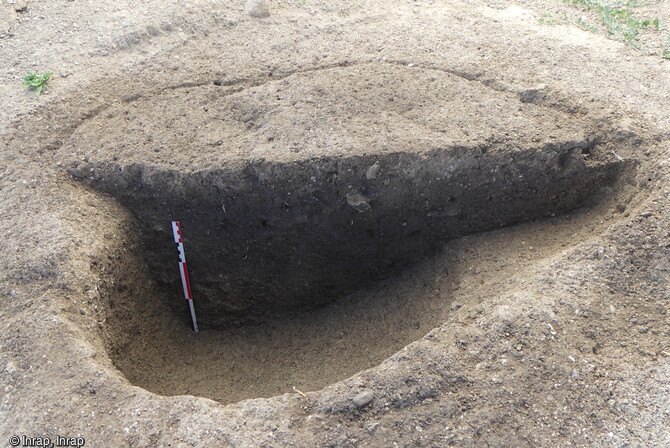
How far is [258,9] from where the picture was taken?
511 cm

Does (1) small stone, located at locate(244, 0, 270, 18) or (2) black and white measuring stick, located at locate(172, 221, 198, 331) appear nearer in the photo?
(2) black and white measuring stick, located at locate(172, 221, 198, 331)

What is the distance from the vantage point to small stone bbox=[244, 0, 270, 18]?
5.11m

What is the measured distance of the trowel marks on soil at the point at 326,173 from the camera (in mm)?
3627

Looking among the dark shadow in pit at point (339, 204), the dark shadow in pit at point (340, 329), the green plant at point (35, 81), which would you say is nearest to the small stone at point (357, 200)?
the dark shadow in pit at point (339, 204)

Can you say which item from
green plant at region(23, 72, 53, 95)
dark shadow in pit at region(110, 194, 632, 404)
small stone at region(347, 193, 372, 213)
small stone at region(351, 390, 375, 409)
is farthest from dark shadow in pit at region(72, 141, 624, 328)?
small stone at region(351, 390, 375, 409)

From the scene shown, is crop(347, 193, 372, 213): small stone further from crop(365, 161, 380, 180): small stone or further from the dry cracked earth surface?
crop(365, 161, 380, 180): small stone

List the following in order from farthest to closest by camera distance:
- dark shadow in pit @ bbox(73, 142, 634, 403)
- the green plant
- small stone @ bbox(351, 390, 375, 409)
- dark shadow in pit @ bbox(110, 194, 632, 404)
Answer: the green plant, dark shadow in pit @ bbox(73, 142, 634, 403), dark shadow in pit @ bbox(110, 194, 632, 404), small stone @ bbox(351, 390, 375, 409)

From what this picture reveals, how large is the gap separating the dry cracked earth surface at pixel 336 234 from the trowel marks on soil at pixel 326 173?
0.05 ft

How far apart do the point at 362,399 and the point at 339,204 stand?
1.43 metres

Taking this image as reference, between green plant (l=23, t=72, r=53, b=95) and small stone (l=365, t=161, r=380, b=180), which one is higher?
small stone (l=365, t=161, r=380, b=180)

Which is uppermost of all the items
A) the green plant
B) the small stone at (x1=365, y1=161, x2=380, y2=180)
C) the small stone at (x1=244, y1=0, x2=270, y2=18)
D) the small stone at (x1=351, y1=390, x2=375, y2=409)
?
the small stone at (x1=244, y1=0, x2=270, y2=18)

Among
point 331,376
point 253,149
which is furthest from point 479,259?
point 253,149

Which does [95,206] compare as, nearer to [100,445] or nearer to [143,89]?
[143,89]

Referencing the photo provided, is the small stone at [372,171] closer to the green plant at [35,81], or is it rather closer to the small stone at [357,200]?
the small stone at [357,200]
